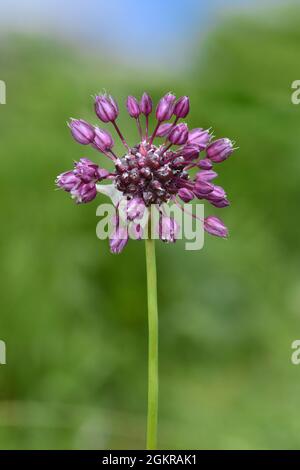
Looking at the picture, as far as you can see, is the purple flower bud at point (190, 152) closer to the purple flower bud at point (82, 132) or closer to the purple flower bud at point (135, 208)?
the purple flower bud at point (135, 208)

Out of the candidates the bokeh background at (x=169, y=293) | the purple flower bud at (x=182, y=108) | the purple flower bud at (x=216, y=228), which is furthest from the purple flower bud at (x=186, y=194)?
the bokeh background at (x=169, y=293)

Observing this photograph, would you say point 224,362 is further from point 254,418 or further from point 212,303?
point 254,418

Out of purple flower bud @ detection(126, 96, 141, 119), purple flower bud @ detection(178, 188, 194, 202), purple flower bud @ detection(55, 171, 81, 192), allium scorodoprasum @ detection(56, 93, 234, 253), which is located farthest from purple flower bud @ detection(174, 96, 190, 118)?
purple flower bud @ detection(55, 171, 81, 192)

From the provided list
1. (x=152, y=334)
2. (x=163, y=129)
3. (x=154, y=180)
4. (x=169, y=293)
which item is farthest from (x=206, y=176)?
(x=169, y=293)

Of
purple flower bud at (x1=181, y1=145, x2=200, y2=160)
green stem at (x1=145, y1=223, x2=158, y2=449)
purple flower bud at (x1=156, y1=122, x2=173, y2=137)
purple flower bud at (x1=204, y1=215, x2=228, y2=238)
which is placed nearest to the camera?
green stem at (x1=145, y1=223, x2=158, y2=449)

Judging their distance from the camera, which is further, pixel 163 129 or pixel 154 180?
pixel 163 129

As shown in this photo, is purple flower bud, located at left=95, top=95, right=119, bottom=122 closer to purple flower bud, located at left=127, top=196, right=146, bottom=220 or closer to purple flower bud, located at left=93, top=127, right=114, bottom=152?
purple flower bud, located at left=93, top=127, right=114, bottom=152

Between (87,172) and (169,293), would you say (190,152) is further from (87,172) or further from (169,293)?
(169,293)
